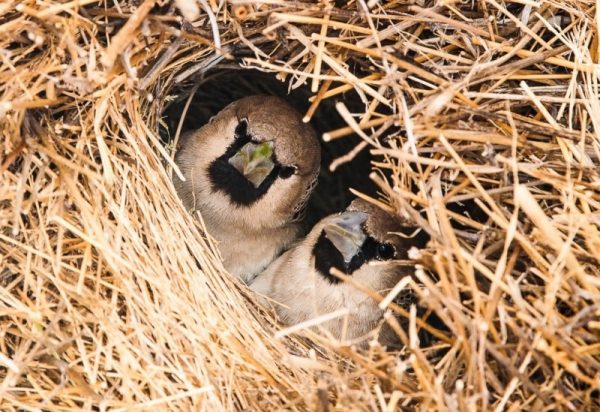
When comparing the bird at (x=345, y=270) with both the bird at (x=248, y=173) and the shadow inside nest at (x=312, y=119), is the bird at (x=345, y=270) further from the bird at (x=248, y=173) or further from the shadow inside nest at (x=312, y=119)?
the shadow inside nest at (x=312, y=119)

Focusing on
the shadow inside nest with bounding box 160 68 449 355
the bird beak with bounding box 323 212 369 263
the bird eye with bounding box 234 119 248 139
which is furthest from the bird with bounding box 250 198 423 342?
the shadow inside nest with bounding box 160 68 449 355

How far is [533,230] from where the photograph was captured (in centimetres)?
270

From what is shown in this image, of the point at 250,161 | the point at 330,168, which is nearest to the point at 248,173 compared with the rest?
the point at 250,161

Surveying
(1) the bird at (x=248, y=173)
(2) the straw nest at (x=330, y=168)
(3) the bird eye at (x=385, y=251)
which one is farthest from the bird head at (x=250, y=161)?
(3) the bird eye at (x=385, y=251)

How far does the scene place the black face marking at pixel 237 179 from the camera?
369 cm

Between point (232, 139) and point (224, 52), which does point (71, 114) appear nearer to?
point (224, 52)

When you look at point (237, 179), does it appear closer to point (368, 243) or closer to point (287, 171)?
point (287, 171)

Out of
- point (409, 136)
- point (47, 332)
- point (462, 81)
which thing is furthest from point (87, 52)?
point (462, 81)

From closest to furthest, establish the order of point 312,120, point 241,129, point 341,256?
point 341,256, point 241,129, point 312,120

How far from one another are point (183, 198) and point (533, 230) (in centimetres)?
173

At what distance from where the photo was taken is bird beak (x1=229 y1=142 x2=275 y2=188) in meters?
3.55

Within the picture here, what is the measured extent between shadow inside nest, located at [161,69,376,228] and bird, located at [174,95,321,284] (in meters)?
0.47

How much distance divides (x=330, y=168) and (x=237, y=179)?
112 cm

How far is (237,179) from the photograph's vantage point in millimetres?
3709
